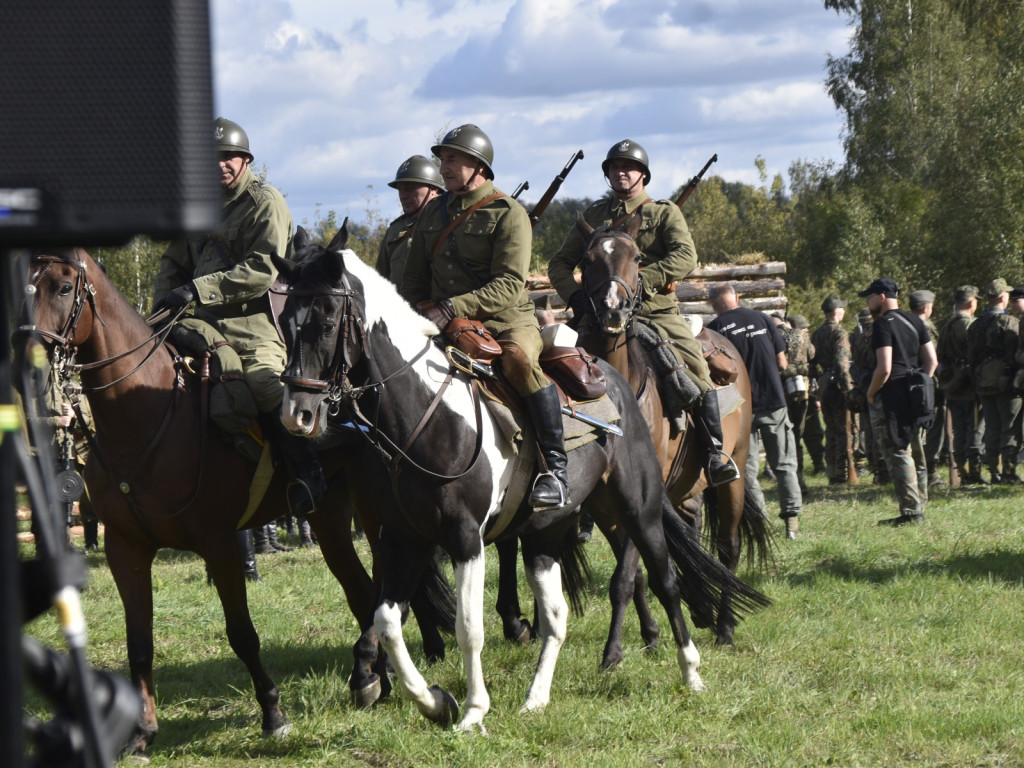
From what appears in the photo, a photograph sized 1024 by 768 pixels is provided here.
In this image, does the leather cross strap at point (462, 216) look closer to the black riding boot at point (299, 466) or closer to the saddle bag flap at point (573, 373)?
the saddle bag flap at point (573, 373)

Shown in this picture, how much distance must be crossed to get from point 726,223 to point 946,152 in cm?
1569

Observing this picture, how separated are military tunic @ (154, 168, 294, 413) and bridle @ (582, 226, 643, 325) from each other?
6.22 ft

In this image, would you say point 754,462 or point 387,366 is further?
point 754,462

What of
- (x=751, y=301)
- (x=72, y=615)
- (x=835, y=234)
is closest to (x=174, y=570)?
(x=72, y=615)

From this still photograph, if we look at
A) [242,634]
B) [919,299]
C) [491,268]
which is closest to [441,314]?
[491,268]

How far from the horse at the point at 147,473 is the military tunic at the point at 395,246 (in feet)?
8.16

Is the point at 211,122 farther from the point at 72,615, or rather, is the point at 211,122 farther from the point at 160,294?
the point at 160,294

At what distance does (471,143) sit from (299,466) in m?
2.06

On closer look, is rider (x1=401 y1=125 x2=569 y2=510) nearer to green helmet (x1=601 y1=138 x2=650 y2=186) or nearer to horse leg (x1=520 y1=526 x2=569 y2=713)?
horse leg (x1=520 y1=526 x2=569 y2=713)

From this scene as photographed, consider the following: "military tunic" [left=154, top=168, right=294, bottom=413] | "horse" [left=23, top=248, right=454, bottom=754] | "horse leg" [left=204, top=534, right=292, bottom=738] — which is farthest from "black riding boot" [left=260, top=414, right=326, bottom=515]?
"horse leg" [left=204, top=534, right=292, bottom=738]

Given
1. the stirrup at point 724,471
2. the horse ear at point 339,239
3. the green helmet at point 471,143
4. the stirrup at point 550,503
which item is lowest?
the stirrup at point 724,471

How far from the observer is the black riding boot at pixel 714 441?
325 inches

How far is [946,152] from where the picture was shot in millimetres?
42219

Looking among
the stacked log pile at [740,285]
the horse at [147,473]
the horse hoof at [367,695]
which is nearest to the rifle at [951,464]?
the stacked log pile at [740,285]
